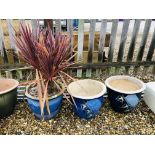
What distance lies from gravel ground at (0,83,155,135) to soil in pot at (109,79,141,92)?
30 cm

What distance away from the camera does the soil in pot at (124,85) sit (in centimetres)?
223

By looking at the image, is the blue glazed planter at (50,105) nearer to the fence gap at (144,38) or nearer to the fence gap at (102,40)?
the fence gap at (102,40)

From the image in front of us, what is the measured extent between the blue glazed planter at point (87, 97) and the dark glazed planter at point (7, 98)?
608mm

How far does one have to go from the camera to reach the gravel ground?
2039mm

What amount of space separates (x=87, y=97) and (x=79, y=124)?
1.19 feet

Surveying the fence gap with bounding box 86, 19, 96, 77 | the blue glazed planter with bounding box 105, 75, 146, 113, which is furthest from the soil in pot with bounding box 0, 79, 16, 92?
the fence gap with bounding box 86, 19, 96, 77

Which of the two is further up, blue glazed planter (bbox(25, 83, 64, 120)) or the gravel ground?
blue glazed planter (bbox(25, 83, 64, 120))

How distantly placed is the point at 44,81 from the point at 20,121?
573 mm

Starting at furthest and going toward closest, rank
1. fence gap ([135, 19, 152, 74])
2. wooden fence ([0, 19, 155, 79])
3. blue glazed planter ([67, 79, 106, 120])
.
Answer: fence gap ([135, 19, 152, 74])
wooden fence ([0, 19, 155, 79])
blue glazed planter ([67, 79, 106, 120])

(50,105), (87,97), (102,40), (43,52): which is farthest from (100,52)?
(43,52)

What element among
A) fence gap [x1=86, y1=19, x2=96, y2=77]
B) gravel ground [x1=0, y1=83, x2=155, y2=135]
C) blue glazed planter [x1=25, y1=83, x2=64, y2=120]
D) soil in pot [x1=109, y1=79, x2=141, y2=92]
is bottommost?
gravel ground [x1=0, y1=83, x2=155, y2=135]

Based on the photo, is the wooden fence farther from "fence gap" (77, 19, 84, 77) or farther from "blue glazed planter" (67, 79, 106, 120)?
"blue glazed planter" (67, 79, 106, 120)

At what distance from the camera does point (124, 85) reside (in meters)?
2.30
